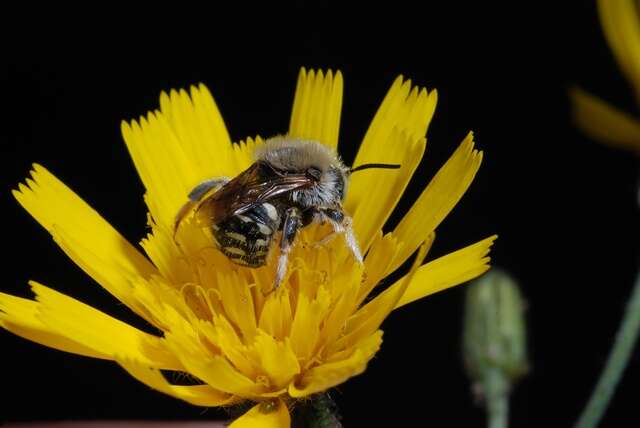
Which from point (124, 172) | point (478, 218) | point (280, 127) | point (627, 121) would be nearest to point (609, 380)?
point (627, 121)

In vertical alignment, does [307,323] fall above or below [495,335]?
above

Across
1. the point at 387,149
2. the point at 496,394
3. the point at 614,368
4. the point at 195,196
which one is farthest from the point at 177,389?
the point at 614,368

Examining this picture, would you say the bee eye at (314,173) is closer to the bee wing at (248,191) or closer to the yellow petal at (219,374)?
the bee wing at (248,191)

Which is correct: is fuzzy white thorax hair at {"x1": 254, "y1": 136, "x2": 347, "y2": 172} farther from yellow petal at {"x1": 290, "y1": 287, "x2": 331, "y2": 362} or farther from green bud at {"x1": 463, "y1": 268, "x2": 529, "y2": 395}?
green bud at {"x1": 463, "y1": 268, "x2": 529, "y2": 395}

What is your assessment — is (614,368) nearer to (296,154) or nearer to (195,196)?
(296,154)

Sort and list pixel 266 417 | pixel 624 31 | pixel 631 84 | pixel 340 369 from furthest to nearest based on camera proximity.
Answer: pixel 631 84, pixel 624 31, pixel 266 417, pixel 340 369

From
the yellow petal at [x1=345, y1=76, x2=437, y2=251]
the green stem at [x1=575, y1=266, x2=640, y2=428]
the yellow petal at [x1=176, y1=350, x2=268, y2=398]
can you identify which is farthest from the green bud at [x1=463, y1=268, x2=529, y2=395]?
the yellow petal at [x1=176, y1=350, x2=268, y2=398]

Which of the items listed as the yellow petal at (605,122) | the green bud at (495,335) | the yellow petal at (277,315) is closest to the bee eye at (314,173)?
the yellow petal at (277,315)
